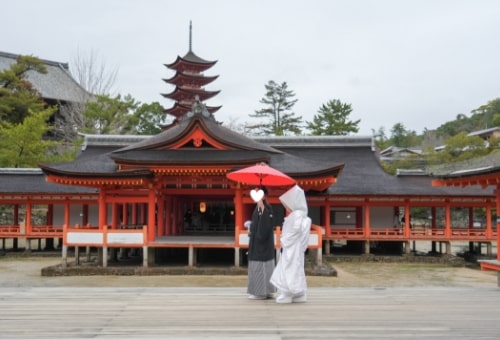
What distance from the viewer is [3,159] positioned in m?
29.9

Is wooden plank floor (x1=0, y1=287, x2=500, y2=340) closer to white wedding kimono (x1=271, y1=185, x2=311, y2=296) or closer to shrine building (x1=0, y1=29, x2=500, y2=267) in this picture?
white wedding kimono (x1=271, y1=185, x2=311, y2=296)

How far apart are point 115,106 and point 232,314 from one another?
106 feet

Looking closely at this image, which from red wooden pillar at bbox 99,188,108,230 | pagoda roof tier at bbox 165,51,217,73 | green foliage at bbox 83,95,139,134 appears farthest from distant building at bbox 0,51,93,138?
red wooden pillar at bbox 99,188,108,230

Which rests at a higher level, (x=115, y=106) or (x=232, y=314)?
(x=115, y=106)

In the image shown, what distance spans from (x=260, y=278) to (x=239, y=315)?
1466mm

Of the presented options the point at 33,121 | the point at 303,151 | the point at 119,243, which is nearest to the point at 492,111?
the point at 303,151

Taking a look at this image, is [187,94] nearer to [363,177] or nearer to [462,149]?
[462,149]

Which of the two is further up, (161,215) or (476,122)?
(476,122)

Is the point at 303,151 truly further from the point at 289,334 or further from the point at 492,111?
the point at 492,111

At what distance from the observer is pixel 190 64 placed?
4484cm

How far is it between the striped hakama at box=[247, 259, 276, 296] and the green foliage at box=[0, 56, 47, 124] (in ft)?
103

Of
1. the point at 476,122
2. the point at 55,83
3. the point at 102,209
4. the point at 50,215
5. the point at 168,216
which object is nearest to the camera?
the point at 102,209

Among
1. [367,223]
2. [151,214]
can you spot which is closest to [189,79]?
[367,223]

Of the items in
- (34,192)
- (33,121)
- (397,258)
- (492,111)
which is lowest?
(397,258)
